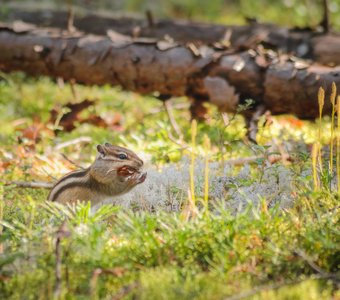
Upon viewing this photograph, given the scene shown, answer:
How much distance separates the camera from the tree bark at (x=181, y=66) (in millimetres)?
6406

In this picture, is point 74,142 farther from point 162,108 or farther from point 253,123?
point 253,123

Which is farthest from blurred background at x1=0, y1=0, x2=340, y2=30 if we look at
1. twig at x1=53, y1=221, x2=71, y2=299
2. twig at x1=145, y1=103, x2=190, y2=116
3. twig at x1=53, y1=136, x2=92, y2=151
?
twig at x1=53, y1=221, x2=71, y2=299

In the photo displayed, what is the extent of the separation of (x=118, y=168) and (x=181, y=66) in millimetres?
2715

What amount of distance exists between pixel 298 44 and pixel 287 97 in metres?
1.84

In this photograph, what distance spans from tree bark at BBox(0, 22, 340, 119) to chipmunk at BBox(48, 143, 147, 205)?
90.0 inches

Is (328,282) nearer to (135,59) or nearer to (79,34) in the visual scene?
(135,59)

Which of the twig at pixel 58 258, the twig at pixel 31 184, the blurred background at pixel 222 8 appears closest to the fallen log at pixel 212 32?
the blurred background at pixel 222 8

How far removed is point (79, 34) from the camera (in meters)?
7.73

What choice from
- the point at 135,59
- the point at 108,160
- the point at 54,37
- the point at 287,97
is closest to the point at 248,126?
the point at 287,97

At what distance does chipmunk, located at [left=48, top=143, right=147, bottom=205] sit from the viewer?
4320mm

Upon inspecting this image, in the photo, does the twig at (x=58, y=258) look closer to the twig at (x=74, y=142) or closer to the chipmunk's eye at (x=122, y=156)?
the chipmunk's eye at (x=122, y=156)

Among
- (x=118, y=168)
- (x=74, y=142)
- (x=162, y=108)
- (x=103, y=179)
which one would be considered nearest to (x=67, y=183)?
(x=103, y=179)

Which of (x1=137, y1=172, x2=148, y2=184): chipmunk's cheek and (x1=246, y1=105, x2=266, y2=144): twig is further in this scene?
(x1=246, y1=105, x2=266, y2=144): twig

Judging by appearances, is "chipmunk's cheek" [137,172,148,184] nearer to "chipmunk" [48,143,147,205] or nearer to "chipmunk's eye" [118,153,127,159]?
"chipmunk" [48,143,147,205]
